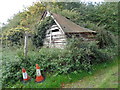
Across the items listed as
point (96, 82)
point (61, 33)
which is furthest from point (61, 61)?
point (61, 33)

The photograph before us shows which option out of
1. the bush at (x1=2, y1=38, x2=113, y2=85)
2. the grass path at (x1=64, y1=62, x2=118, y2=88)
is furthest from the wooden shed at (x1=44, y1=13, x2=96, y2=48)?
the grass path at (x1=64, y1=62, x2=118, y2=88)

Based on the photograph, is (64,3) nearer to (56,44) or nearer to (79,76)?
(56,44)

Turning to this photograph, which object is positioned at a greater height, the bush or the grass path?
the bush

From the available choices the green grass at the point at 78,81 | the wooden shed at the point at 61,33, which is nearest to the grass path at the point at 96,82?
the green grass at the point at 78,81

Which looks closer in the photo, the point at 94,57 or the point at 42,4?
the point at 94,57

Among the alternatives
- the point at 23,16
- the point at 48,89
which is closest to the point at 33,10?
the point at 23,16

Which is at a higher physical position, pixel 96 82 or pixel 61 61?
pixel 61 61

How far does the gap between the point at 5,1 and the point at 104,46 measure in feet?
28.9

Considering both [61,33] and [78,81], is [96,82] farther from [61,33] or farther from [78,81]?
[61,33]

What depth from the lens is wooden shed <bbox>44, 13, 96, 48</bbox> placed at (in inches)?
282

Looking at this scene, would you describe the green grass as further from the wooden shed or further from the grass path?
the wooden shed

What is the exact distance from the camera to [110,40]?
8391 mm

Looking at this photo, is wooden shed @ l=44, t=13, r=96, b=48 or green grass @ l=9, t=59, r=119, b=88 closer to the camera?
green grass @ l=9, t=59, r=119, b=88

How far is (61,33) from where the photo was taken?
762 centimetres
